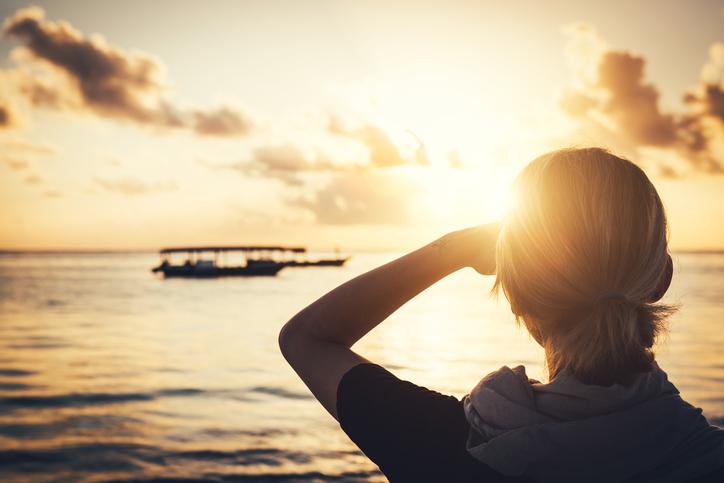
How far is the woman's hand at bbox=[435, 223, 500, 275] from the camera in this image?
4.06 feet

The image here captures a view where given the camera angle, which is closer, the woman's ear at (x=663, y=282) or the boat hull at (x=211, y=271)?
the woman's ear at (x=663, y=282)


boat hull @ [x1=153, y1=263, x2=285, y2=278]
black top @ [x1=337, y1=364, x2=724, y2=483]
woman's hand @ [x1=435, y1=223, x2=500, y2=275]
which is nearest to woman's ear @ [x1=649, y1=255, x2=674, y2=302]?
woman's hand @ [x1=435, y1=223, x2=500, y2=275]

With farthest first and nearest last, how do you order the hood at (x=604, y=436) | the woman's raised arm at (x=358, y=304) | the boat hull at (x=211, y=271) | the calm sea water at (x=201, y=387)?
the boat hull at (x=211, y=271) → the calm sea water at (x=201, y=387) → the woman's raised arm at (x=358, y=304) → the hood at (x=604, y=436)

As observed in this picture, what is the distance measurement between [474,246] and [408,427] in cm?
40

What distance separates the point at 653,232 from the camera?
3.43 feet

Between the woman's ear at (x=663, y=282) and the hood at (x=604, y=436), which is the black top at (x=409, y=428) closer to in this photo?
the hood at (x=604, y=436)

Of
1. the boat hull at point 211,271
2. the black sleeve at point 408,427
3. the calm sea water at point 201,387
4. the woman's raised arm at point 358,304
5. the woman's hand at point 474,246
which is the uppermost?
the woman's hand at point 474,246

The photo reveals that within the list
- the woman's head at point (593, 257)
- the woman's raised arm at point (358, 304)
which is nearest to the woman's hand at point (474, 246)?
the woman's raised arm at point (358, 304)

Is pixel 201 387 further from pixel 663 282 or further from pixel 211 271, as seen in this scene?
pixel 211 271

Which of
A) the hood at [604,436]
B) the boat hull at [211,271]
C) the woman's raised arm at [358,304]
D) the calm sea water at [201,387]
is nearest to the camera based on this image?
the hood at [604,436]

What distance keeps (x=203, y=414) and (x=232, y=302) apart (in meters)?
35.7

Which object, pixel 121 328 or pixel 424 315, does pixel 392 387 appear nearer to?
pixel 121 328

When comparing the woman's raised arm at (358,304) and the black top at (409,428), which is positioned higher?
the woman's raised arm at (358,304)

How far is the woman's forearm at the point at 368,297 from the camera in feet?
3.93
